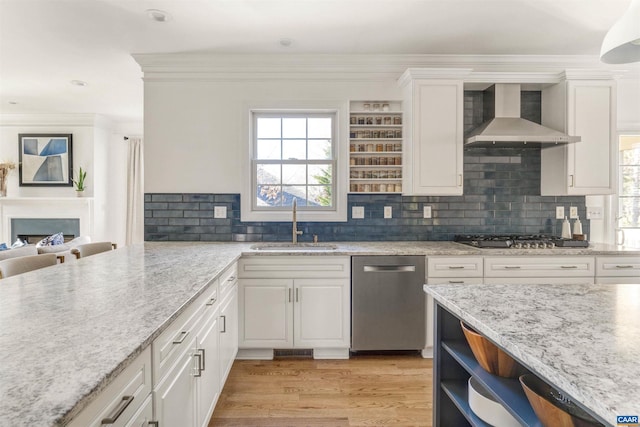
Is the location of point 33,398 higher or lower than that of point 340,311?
higher

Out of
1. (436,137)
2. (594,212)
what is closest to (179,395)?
(436,137)

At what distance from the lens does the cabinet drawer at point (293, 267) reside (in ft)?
9.12

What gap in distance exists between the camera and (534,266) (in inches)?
110

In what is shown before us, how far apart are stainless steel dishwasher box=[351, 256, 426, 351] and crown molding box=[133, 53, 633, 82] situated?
175cm

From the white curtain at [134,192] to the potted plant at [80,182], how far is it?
0.64m

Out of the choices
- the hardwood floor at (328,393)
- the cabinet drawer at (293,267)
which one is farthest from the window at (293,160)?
the hardwood floor at (328,393)

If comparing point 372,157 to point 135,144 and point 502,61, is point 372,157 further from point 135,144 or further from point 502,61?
point 135,144

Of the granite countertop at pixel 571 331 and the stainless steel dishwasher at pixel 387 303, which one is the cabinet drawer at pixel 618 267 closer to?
the stainless steel dishwasher at pixel 387 303

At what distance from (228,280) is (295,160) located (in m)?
1.48

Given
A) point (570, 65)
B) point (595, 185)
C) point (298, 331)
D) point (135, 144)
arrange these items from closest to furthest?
point (298, 331) → point (595, 185) → point (570, 65) → point (135, 144)

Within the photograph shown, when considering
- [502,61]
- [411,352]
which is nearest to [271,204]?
[411,352]

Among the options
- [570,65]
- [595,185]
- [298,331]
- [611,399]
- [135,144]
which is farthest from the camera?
[135,144]

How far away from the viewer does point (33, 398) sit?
68 cm

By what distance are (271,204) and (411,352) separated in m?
1.82
